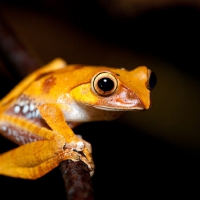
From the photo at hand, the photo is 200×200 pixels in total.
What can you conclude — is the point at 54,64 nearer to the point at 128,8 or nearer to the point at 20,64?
the point at 20,64

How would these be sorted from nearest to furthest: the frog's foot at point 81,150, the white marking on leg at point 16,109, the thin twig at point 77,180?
the thin twig at point 77,180 < the frog's foot at point 81,150 < the white marking on leg at point 16,109

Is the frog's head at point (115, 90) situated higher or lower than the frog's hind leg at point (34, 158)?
higher

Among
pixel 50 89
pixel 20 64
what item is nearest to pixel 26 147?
pixel 50 89

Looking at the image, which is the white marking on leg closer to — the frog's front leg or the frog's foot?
the frog's front leg

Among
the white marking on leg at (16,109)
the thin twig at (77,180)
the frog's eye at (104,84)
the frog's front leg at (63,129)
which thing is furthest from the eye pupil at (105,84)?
the white marking on leg at (16,109)

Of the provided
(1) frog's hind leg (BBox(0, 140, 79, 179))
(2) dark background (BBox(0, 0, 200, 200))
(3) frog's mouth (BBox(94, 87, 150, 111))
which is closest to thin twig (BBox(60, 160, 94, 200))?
(1) frog's hind leg (BBox(0, 140, 79, 179))

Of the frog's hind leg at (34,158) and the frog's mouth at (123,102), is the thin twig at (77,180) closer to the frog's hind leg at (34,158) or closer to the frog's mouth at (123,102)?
the frog's hind leg at (34,158)
